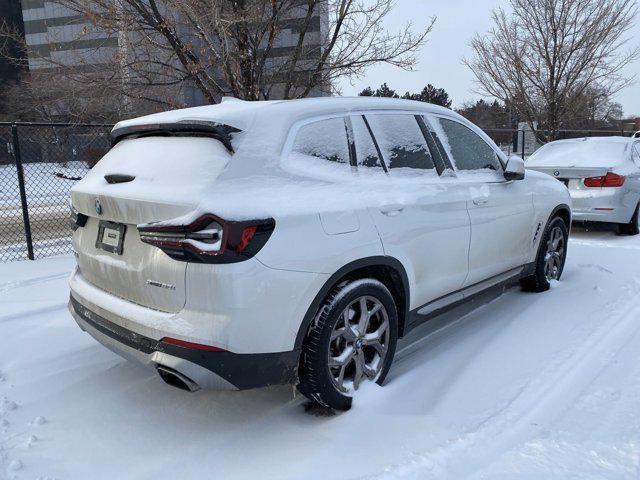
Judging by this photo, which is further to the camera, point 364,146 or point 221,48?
point 221,48

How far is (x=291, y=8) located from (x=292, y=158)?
16.6 ft

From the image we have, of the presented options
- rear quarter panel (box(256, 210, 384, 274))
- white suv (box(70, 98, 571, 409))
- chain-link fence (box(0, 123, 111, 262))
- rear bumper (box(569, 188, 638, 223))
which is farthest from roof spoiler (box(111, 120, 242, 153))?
rear bumper (box(569, 188, 638, 223))

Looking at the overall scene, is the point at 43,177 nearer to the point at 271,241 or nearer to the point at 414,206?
A: the point at 414,206

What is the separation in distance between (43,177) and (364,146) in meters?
12.4

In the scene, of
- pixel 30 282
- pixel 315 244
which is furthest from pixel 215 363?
pixel 30 282

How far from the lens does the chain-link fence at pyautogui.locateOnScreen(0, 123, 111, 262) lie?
741cm

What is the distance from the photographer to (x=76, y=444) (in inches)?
110

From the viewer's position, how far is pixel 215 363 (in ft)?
8.15

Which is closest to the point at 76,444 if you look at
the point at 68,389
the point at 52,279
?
the point at 68,389

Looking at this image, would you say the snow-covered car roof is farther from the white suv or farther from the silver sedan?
the silver sedan

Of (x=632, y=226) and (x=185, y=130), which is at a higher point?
(x=185, y=130)

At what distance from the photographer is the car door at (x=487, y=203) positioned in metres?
3.92

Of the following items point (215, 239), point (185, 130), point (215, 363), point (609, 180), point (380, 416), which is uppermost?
point (185, 130)

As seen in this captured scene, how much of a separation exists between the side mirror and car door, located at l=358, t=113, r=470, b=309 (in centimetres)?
78
